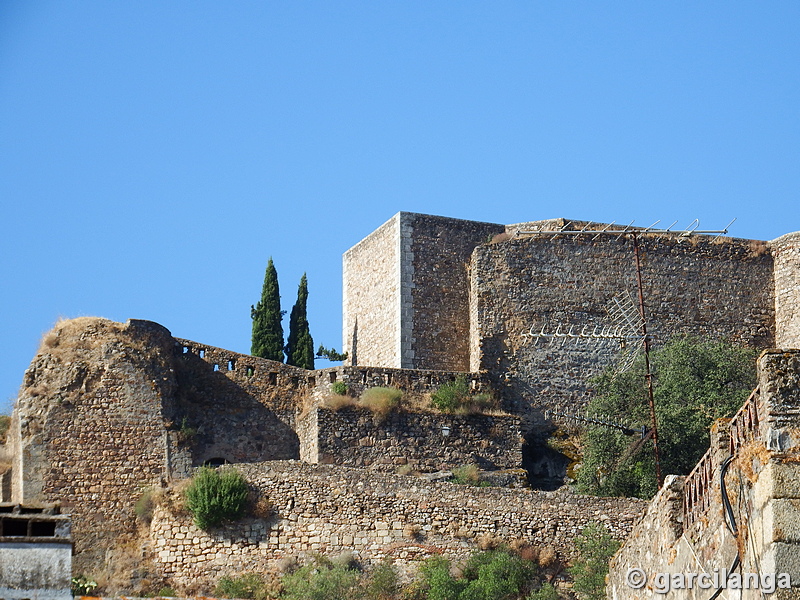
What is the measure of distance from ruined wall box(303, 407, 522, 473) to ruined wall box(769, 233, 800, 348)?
364 inches

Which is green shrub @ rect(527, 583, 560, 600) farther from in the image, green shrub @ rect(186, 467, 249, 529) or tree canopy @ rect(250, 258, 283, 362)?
tree canopy @ rect(250, 258, 283, 362)

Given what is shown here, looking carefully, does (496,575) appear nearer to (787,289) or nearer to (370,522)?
(370,522)

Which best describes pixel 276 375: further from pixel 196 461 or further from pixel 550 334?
pixel 550 334

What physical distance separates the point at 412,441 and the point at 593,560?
6.37 metres

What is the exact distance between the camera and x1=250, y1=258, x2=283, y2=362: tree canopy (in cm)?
3862

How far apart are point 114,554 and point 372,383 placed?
7.30 metres

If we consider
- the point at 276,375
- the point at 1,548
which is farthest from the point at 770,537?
the point at 276,375

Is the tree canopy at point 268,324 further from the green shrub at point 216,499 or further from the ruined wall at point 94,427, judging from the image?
the green shrub at point 216,499

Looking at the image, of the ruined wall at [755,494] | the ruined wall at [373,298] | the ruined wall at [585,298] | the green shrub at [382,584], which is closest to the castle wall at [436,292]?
the ruined wall at [373,298]

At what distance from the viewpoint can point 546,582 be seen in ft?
92.1

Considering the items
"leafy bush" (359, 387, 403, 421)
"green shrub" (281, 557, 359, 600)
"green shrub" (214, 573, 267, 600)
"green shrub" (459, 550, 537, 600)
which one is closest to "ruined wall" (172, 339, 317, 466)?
"leafy bush" (359, 387, 403, 421)

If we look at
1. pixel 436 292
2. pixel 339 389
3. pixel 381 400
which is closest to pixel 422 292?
pixel 436 292

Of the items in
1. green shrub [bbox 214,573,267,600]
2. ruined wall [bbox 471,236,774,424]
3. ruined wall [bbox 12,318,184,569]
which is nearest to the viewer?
green shrub [bbox 214,573,267,600]

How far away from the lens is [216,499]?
96.2 feet
